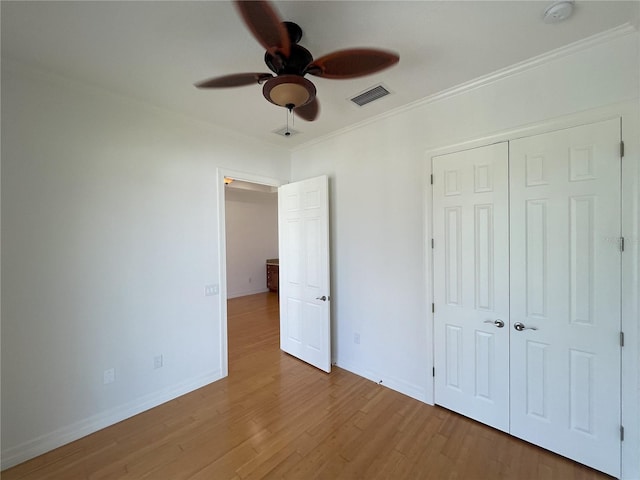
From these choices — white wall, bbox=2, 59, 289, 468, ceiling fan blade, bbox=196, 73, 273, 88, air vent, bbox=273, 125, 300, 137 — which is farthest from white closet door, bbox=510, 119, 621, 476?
white wall, bbox=2, 59, 289, 468

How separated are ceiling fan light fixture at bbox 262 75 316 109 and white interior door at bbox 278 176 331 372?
1508mm

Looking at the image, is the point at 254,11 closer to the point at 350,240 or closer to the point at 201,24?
the point at 201,24

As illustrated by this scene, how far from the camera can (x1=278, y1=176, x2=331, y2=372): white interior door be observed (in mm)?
3025

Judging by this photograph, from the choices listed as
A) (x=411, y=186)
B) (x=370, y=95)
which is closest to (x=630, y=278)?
(x=411, y=186)

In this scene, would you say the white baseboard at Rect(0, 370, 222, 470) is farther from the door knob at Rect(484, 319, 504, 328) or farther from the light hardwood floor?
the door knob at Rect(484, 319, 504, 328)

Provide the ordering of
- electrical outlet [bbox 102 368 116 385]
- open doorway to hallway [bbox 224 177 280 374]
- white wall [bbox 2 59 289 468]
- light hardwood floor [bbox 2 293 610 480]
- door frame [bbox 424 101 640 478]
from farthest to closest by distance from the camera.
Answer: open doorway to hallway [bbox 224 177 280 374]
electrical outlet [bbox 102 368 116 385]
white wall [bbox 2 59 289 468]
light hardwood floor [bbox 2 293 610 480]
door frame [bbox 424 101 640 478]

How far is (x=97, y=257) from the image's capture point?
2172mm

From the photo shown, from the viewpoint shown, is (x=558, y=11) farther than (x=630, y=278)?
No

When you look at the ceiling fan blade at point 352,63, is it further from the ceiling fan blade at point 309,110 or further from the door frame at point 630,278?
the door frame at point 630,278

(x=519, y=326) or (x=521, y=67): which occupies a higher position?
(x=521, y=67)

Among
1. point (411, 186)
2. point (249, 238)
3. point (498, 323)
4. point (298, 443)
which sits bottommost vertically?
point (298, 443)

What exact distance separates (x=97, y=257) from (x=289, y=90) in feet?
6.73

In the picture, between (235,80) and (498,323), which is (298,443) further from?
(235,80)

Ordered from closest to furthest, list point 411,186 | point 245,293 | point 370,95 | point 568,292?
point 568,292, point 370,95, point 411,186, point 245,293
